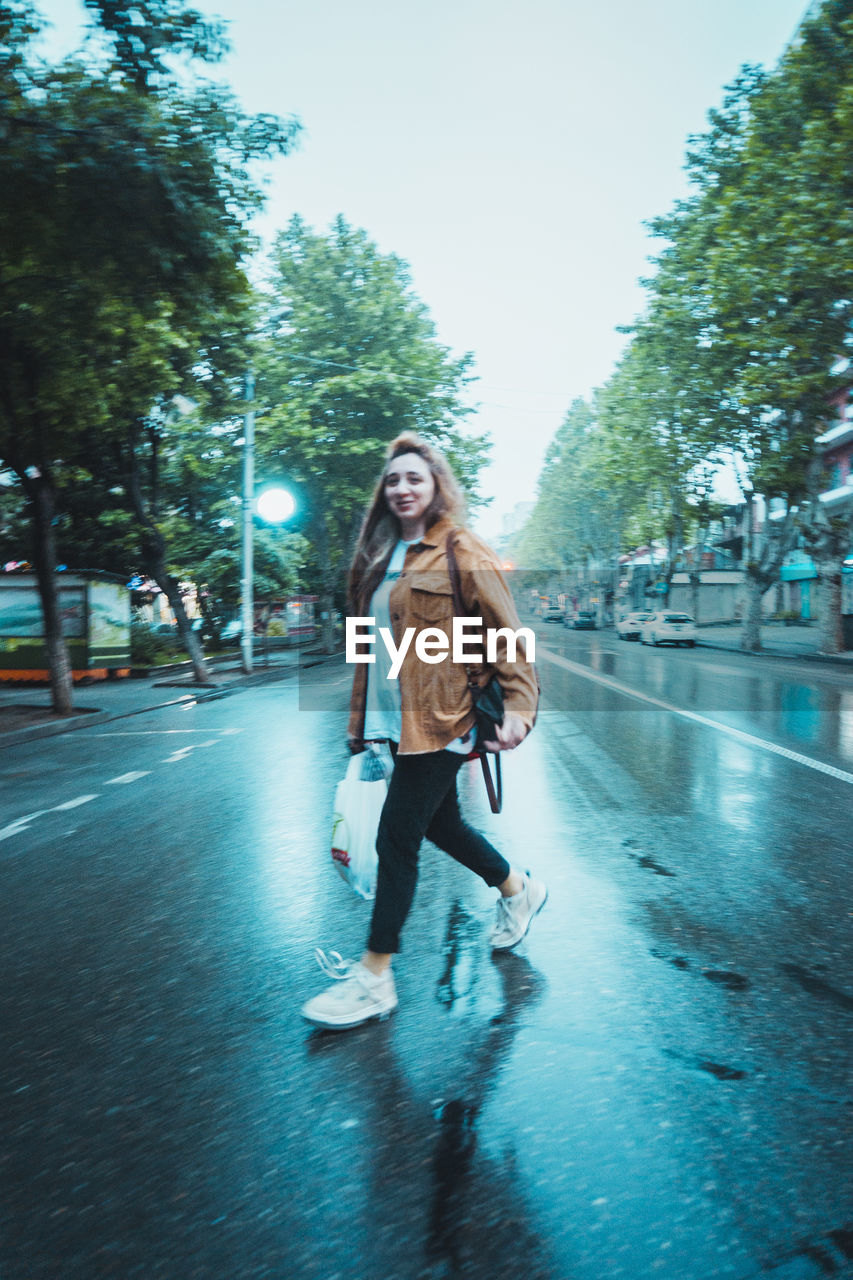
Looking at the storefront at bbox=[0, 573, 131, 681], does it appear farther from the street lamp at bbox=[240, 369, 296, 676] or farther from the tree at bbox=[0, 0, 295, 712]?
the tree at bbox=[0, 0, 295, 712]

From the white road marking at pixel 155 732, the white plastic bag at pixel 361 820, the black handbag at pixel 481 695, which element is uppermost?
the black handbag at pixel 481 695

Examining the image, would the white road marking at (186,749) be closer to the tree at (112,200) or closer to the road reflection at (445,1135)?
the tree at (112,200)

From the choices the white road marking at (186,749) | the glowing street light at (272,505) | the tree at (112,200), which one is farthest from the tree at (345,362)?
the white road marking at (186,749)

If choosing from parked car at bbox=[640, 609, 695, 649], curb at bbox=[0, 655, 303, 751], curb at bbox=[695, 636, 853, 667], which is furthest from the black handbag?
parked car at bbox=[640, 609, 695, 649]

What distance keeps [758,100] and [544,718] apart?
1665cm

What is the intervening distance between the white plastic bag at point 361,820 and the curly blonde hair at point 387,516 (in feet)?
1.88

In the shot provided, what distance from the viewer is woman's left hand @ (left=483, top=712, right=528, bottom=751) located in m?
3.35

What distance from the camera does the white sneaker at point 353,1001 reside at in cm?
331

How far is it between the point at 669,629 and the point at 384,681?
39355mm

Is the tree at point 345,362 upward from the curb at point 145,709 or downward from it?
upward

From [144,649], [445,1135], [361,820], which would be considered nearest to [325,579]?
[144,649]

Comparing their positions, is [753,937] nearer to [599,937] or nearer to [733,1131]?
[599,937]

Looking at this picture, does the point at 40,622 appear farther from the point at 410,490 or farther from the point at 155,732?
Result: the point at 410,490

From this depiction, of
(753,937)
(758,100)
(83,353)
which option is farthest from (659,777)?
(758,100)
